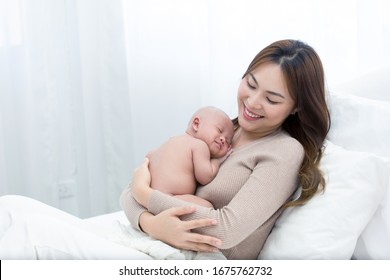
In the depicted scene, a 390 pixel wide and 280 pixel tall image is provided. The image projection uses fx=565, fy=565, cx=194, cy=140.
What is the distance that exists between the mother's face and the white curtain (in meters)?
0.83

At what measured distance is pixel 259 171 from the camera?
4.60 feet

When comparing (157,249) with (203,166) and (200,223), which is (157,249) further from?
(203,166)

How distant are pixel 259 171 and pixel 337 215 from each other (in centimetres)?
21

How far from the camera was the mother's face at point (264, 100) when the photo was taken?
1.50 m

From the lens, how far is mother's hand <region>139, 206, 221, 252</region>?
1330 mm

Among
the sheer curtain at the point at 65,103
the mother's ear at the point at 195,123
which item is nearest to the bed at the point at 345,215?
the mother's ear at the point at 195,123

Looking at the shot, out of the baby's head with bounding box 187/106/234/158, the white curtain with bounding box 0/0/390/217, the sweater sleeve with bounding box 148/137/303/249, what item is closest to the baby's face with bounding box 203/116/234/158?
the baby's head with bounding box 187/106/234/158

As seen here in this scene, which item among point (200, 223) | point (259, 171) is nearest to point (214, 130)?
point (259, 171)

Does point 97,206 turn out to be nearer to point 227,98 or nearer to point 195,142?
point 227,98

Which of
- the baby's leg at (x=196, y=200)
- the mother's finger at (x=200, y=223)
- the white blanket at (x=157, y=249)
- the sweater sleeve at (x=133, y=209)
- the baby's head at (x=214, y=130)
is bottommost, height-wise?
the white blanket at (x=157, y=249)

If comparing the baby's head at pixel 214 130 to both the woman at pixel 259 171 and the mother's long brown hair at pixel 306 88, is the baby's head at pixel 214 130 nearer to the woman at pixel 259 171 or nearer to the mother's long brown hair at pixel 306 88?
the woman at pixel 259 171

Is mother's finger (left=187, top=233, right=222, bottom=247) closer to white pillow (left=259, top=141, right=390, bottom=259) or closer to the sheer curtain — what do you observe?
white pillow (left=259, top=141, right=390, bottom=259)

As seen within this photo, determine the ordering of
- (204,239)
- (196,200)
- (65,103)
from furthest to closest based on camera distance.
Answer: (65,103) < (196,200) < (204,239)
